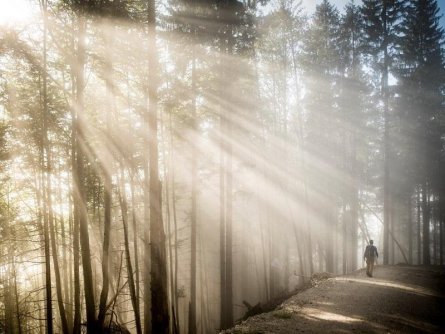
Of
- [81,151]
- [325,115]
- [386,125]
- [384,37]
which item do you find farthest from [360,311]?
[384,37]

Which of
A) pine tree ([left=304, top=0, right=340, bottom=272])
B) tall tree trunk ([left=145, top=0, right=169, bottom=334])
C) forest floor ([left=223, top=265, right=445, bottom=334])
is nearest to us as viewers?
forest floor ([left=223, top=265, right=445, bottom=334])

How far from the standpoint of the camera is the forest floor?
7012 millimetres

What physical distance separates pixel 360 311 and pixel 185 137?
10138 mm

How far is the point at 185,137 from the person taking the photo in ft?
48.2

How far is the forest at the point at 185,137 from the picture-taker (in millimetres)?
9477

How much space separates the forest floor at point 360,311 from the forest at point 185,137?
3.14 meters

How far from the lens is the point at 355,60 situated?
22.7 metres

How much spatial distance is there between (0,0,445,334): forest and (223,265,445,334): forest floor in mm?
3145

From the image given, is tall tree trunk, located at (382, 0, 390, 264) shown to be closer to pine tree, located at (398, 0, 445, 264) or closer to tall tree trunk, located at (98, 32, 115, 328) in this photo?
pine tree, located at (398, 0, 445, 264)

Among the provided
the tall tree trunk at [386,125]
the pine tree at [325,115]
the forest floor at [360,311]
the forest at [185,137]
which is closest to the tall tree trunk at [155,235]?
the forest at [185,137]

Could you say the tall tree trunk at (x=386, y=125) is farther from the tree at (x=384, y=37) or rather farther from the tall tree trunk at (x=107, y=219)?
the tall tree trunk at (x=107, y=219)

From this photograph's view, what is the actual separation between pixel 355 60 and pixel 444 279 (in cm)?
1592

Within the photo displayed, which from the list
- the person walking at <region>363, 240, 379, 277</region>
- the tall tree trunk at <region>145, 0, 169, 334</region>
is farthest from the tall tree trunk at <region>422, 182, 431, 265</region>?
the tall tree trunk at <region>145, 0, 169, 334</region>

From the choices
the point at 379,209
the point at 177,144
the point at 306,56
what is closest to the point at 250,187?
the point at 177,144
